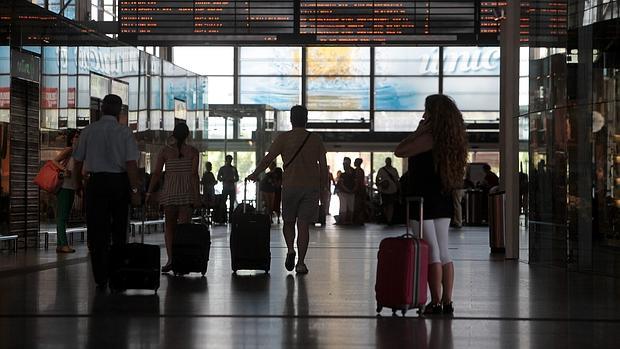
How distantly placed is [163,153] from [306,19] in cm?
703

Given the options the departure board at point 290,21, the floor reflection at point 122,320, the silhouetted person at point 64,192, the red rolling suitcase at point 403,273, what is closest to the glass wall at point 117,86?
the departure board at point 290,21

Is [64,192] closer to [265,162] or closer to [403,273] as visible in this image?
[265,162]

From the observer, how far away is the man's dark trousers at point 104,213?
966cm

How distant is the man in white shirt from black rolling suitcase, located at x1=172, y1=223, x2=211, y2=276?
132 cm

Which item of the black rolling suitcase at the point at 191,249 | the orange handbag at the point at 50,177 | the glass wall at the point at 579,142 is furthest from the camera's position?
the orange handbag at the point at 50,177

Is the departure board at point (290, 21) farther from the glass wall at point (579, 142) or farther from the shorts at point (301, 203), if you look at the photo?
the shorts at point (301, 203)

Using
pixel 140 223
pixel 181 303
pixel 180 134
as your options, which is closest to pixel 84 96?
pixel 140 223

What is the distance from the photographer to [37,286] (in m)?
10.2

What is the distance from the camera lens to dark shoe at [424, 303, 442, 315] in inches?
319

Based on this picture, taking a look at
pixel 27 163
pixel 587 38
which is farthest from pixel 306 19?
pixel 587 38

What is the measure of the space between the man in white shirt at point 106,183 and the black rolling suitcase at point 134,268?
224mm

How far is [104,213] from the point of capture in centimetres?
969

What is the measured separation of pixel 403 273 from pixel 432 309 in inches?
16.5

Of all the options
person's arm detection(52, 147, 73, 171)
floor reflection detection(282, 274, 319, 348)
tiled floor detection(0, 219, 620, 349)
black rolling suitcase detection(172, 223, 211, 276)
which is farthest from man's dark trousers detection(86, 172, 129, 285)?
person's arm detection(52, 147, 73, 171)
